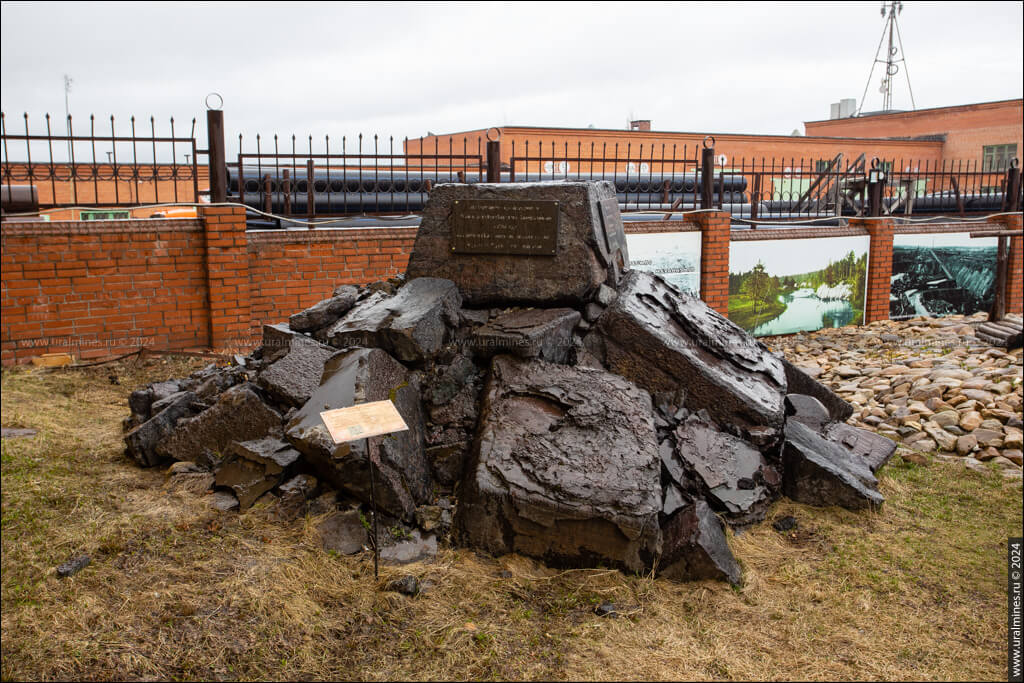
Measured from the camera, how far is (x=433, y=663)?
3.22 m

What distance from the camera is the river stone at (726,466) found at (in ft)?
14.9

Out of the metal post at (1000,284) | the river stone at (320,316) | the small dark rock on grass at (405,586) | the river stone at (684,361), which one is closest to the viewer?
the small dark rock on grass at (405,586)

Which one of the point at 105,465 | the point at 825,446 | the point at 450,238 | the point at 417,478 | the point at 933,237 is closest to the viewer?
the point at 417,478

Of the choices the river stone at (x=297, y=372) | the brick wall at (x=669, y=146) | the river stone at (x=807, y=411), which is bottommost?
the river stone at (x=807, y=411)

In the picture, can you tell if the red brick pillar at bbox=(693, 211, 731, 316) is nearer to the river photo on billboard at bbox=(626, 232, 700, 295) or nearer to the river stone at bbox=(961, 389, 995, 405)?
the river photo on billboard at bbox=(626, 232, 700, 295)

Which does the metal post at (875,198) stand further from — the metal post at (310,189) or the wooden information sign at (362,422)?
the wooden information sign at (362,422)

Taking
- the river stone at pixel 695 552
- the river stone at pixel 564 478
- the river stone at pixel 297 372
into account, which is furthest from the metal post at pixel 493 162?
Result: the river stone at pixel 695 552

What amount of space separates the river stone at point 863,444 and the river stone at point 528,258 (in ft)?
6.40

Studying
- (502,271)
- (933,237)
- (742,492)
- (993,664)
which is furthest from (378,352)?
(933,237)

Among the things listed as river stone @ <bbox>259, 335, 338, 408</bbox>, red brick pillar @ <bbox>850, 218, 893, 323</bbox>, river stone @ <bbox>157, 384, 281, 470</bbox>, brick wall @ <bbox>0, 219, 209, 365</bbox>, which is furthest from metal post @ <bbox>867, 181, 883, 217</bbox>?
river stone @ <bbox>157, 384, 281, 470</bbox>

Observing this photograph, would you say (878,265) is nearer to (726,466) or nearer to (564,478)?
(726,466)

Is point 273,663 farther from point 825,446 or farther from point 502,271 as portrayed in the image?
point 825,446

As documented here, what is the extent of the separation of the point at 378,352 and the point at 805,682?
2852 mm

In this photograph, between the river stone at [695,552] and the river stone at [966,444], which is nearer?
the river stone at [695,552]
